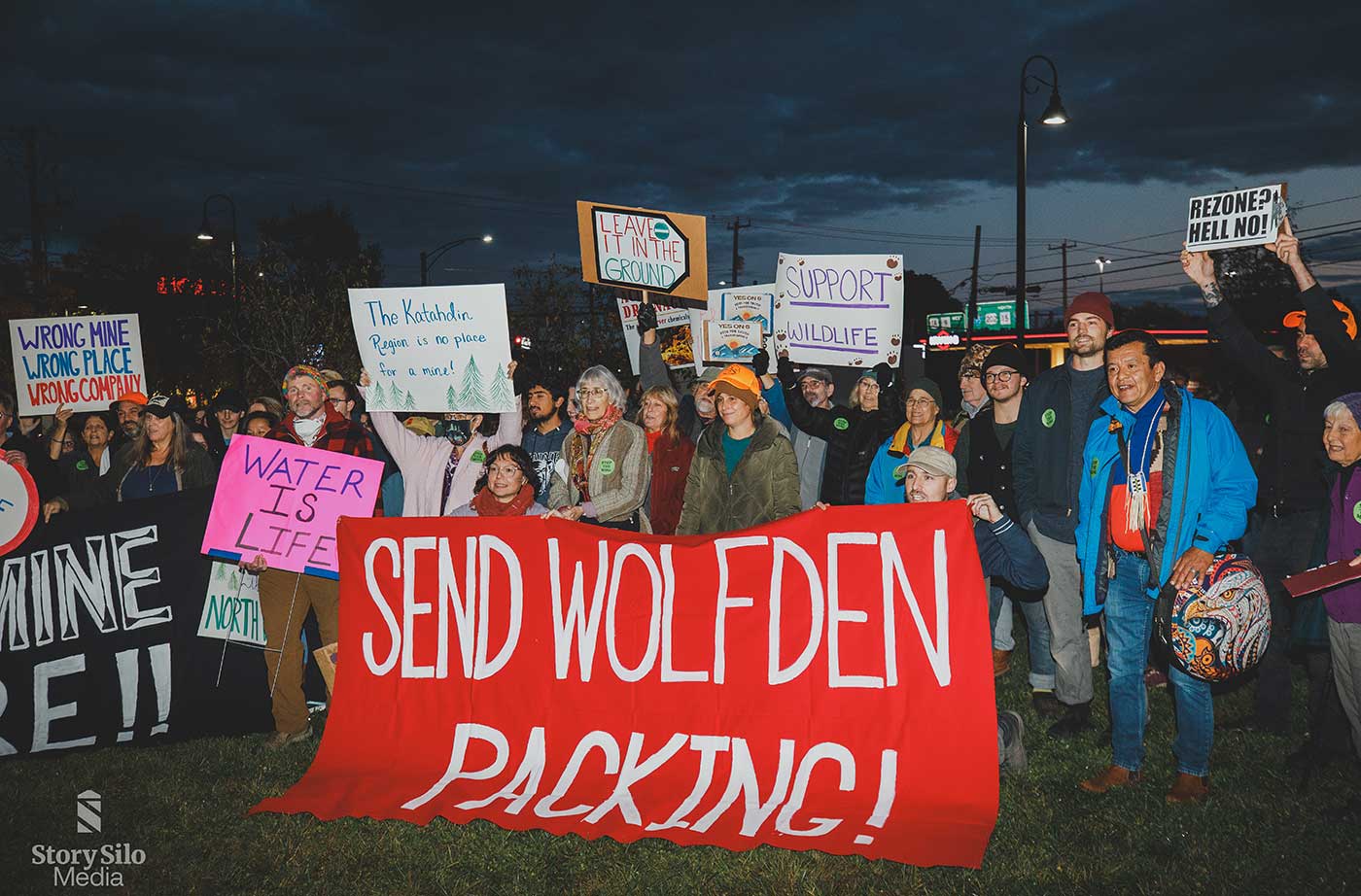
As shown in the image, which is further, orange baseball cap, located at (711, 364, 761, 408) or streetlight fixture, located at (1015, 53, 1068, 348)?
streetlight fixture, located at (1015, 53, 1068, 348)

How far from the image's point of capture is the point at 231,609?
5504 millimetres

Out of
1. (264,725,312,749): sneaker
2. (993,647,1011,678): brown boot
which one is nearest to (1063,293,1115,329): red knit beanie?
(993,647,1011,678): brown boot

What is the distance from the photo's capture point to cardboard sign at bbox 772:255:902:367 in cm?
743

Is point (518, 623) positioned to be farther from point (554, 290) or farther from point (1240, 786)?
point (554, 290)

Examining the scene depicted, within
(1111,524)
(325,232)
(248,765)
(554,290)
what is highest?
(325,232)

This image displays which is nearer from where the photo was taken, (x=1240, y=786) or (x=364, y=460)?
(x=1240, y=786)

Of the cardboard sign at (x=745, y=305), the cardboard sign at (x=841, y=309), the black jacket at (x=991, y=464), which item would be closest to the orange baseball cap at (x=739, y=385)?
the black jacket at (x=991, y=464)

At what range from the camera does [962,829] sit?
12.5 feet

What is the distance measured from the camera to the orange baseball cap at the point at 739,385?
529 centimetres

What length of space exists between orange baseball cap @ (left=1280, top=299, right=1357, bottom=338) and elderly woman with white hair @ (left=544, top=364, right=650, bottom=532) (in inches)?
140

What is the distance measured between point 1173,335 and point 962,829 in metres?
43.2

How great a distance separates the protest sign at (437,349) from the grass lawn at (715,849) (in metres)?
2.29

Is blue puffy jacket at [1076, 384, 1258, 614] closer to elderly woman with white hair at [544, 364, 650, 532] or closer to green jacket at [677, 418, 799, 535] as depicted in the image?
green jacket at [677, 418, 799, 535]

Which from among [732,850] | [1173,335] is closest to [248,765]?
[732,850]
